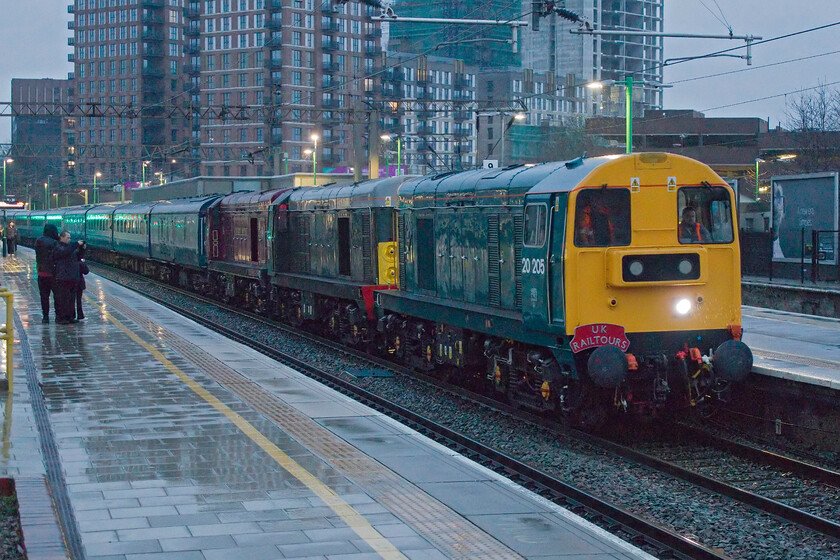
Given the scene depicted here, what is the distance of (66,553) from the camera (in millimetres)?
6988

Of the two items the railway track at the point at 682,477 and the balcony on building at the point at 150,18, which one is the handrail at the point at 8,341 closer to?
the railway track at the point at 682,477

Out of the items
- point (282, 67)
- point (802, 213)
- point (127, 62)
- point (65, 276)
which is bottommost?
Result: point (65, 276)

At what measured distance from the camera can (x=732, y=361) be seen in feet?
39.4

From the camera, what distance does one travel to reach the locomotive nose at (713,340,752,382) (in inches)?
472

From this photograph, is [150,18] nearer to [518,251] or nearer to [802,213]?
[802,213]

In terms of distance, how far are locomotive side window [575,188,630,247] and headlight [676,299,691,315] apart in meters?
0.95

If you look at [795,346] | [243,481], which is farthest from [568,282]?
[795,346]

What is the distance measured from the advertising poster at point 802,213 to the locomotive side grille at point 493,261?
15930 millimetres

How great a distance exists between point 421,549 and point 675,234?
660 cm

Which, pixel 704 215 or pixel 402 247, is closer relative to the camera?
pixel 704 215

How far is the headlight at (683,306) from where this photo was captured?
1247 cm

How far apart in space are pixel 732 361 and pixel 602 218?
7.22 ft

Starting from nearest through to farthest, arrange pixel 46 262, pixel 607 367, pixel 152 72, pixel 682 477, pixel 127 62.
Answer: pixel 682 477, pixel 607 367, pixel 46 262, pixel 152 72, pixel 127 62

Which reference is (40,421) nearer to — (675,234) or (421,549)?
(421,549)
